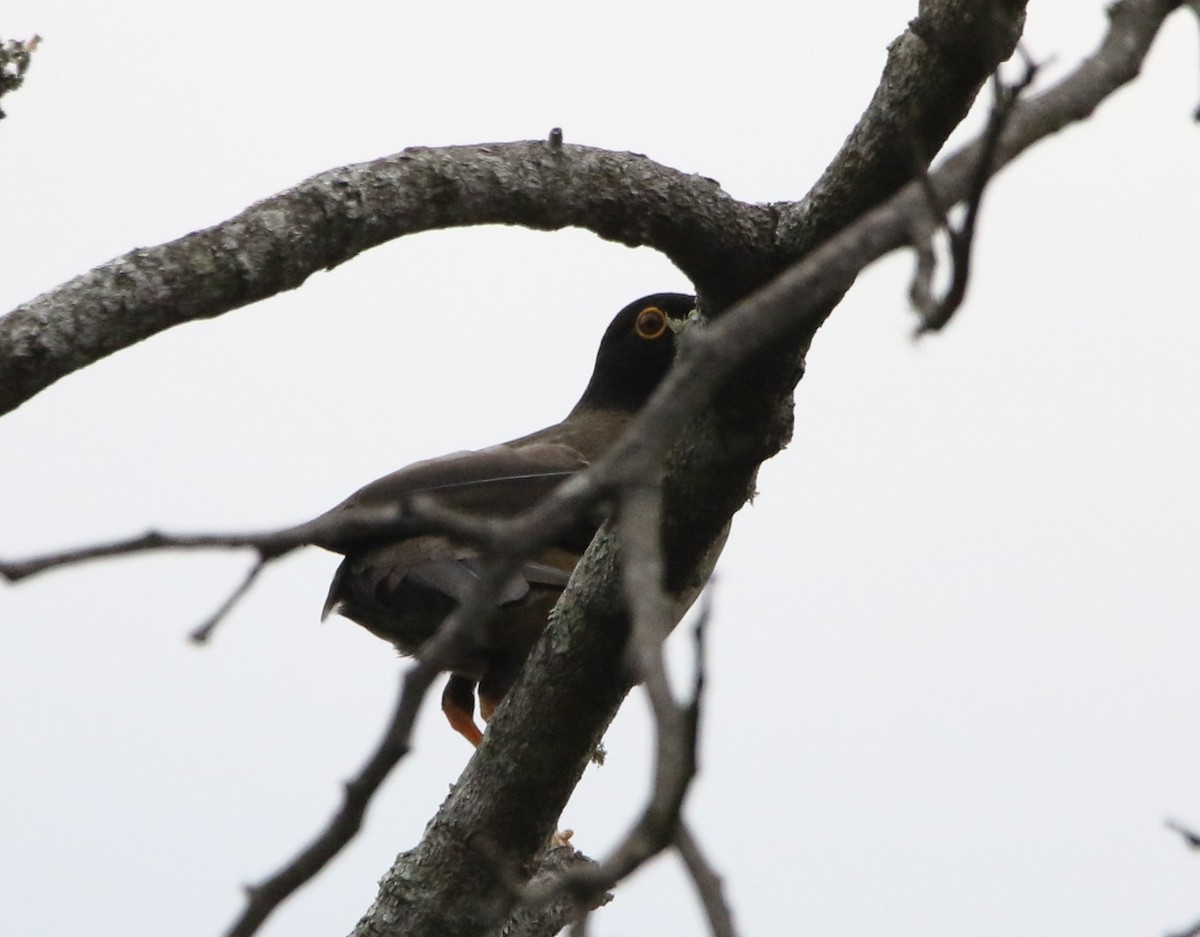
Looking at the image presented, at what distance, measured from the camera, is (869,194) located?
371 cm

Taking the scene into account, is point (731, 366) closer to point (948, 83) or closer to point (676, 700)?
point (676, 700)

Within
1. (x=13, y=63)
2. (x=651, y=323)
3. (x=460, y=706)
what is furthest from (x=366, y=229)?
(x=651, y=323)

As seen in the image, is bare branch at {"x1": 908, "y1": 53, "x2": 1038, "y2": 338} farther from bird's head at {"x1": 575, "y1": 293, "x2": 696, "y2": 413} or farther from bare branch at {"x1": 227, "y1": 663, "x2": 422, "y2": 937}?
bird's head at {"x1": 575, "y1": 293, "x2": 696, "y2": 413}

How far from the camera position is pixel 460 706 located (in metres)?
5.88

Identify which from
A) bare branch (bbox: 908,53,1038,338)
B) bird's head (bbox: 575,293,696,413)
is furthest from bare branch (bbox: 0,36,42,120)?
bird's head (bbox: 575,293,696,413)

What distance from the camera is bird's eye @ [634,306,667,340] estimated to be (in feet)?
23.2

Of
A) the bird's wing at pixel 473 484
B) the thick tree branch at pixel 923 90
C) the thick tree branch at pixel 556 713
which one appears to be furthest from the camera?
the bird's wing at pixel 473 484

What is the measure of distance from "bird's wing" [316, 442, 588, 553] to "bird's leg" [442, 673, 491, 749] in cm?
72

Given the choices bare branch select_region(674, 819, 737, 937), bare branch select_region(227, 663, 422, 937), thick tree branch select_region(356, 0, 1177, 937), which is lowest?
bare branch select_region(674, 819, 737, 937)

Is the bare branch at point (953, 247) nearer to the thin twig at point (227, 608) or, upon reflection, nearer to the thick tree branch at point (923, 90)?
the thin twig at point (227, 608)

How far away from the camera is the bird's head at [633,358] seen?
714 centimetres

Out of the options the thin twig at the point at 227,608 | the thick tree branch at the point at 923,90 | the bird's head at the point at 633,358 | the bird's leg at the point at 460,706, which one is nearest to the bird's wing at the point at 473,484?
the bird's leg at the point at 460,706

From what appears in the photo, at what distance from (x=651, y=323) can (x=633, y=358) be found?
0.62ft

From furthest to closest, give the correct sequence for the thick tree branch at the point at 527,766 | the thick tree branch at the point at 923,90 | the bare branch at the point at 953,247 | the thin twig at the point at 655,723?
the thick tree branch at the point at 527,766 → the thick tree branch at the point at 923,90 → the bare branch at the point at 953,247 → the thin twig at the point at 655,723
